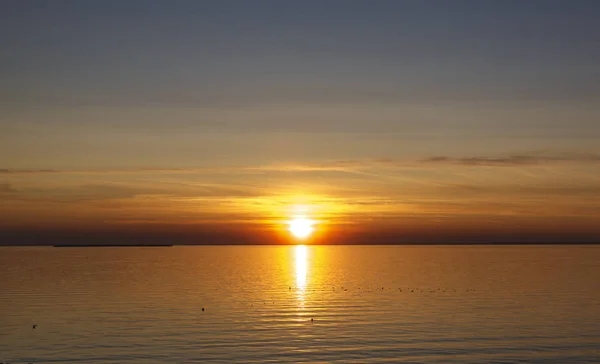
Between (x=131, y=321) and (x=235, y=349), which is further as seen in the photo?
(x=131, y=321)

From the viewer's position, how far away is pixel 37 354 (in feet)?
127

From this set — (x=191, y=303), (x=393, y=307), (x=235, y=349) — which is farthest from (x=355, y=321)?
(x=191, y=303)

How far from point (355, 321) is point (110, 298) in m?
29.4

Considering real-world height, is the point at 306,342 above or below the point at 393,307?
below

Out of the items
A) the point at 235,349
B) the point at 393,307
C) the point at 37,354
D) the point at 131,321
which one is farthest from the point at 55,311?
the point at 393,307

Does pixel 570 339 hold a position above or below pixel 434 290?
below

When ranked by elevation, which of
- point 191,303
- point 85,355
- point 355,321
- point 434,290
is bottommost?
point 85,355

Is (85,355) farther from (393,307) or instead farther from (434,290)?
(434,290)

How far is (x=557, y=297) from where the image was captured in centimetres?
6975

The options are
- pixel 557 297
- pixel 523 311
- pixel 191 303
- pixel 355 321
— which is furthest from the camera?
pixel 557 297

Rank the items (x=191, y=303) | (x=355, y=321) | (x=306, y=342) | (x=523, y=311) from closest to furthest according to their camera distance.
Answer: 1. (x=306, y=342)
2. (x=355, y=321)
3. (x=523, y=311)
4. (x=191, y=303)

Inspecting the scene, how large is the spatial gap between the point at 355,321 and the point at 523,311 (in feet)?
51.1

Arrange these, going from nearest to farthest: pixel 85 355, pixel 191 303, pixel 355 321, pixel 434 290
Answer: pixel 85 355, pixel 355 321, pixel 191 303, pixel 434 290

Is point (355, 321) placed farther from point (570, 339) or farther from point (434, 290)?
point (434, 290)
